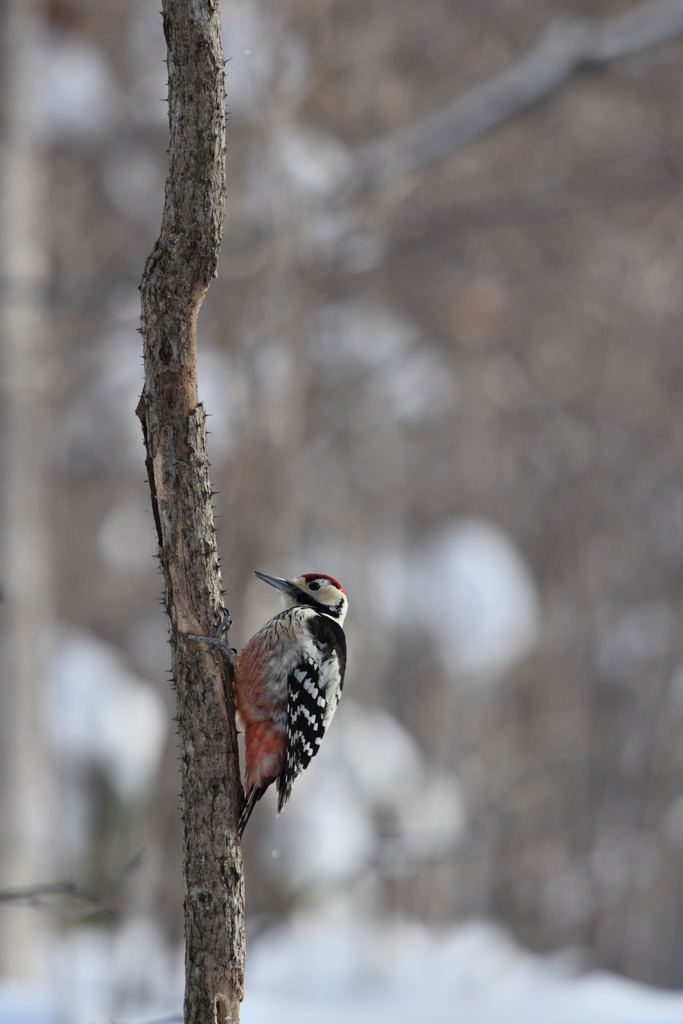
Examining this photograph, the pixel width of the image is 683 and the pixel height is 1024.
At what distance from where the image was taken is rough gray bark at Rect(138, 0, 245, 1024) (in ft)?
5.89

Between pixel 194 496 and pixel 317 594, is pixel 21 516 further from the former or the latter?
pixel 194 496

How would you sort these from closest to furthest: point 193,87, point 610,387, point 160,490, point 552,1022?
1. point 193,87
2. point 160,490
3. point 552,1022
4. point 610,387

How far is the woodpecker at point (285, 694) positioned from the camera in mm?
2957

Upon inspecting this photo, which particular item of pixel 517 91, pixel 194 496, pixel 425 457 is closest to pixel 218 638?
pixel 194 496

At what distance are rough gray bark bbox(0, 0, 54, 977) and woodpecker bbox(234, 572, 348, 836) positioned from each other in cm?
510

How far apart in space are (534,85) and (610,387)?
500 cm

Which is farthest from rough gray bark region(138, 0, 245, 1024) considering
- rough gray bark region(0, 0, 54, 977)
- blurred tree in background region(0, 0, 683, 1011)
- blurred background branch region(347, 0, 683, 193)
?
rough gray bark region(0, 0, 54, 977)

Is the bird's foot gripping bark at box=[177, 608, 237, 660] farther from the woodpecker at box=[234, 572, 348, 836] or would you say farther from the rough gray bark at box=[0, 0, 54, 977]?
the rough gray bark at box=[0, 0, 54, 977]

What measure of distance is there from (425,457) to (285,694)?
10.8 meters

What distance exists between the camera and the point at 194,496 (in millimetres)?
1908

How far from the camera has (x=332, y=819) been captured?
10453 millimetres

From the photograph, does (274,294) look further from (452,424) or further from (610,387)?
(452,424)

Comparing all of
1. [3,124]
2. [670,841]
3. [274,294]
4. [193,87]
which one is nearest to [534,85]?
[274,294]

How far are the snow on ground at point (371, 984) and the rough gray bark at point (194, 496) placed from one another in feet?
5.10
